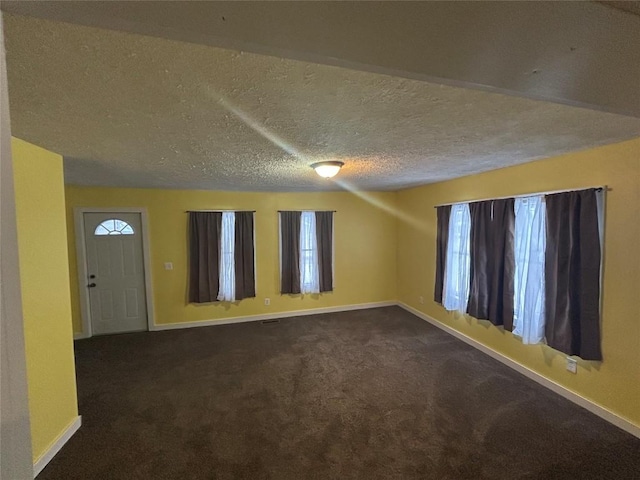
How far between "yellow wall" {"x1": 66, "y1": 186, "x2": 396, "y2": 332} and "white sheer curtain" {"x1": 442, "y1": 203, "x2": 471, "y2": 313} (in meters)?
1.66

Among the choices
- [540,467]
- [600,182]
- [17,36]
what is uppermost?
[17,36]

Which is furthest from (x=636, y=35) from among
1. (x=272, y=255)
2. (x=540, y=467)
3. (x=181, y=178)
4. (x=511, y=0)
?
(x=272, y=255)

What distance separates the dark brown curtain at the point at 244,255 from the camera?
4.86 metres

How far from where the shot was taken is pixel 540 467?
1971 millimetres

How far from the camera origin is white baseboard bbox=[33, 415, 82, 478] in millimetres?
1998

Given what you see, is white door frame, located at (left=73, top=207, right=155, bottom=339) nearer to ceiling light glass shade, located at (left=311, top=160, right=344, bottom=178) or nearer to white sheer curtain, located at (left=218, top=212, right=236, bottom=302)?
white sheer curtain, located at (left=218, top=212, right=236, bottom=302)

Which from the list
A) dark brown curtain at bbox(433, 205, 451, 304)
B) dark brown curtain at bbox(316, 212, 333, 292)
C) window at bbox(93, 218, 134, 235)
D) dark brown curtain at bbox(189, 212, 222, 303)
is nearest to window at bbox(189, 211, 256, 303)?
dark brown curtain at bbox(189, 212, 222, 303)

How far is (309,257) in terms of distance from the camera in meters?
5.27

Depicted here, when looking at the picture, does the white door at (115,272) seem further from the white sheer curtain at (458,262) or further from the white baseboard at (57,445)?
the white sheer curtain at (458,262)

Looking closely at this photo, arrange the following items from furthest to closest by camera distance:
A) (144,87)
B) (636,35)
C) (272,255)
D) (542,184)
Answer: (272,255), (542,184), (144,87), (636,35)

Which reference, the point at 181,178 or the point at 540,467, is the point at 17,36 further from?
the point at 540,467

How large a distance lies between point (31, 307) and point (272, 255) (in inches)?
132

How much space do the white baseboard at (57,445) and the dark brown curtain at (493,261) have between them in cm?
421

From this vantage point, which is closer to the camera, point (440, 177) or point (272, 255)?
point (440, 177)
